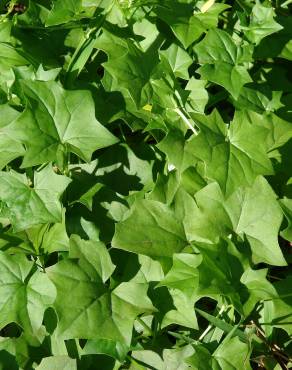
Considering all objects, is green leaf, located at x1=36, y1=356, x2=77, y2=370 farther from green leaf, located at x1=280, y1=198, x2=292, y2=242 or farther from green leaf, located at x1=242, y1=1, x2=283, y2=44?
green leaf, located at x1=242, y1=1, x2=283, y2=44

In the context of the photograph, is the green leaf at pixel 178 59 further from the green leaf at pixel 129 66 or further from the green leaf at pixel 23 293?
the green leaf at pixel 23 293

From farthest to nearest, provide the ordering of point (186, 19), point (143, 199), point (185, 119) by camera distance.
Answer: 1. point (186, 19)
2. point (185, 119)
3. point (143, 199)

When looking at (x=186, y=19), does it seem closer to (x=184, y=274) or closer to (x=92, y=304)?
(x=184, y=274)

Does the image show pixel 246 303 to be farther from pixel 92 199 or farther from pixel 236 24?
pixel 236 24

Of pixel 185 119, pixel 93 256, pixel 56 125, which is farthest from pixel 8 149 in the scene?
pixel 185 119

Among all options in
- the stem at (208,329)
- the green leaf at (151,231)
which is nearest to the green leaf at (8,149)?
the green leaf at (151,231)

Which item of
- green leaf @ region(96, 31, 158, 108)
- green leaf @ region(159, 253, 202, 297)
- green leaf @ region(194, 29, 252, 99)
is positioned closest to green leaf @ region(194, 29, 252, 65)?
green leaf @ region(194, 29, 252, 99)
